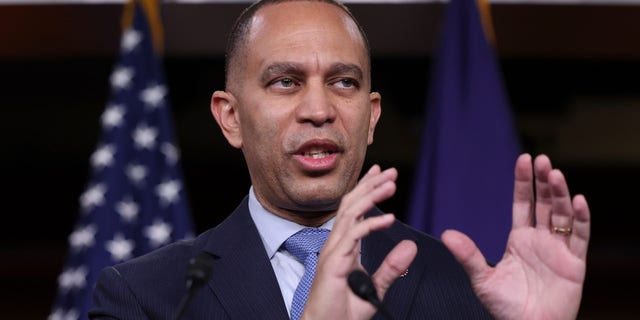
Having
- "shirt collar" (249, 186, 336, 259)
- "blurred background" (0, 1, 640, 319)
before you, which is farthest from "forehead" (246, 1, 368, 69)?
"blurred background" (0, 1, 640, 319)

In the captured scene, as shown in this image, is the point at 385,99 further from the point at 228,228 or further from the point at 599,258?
the point at 228,228

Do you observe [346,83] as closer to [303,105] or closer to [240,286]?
[303,105]

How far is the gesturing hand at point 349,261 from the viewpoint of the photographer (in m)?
1.33

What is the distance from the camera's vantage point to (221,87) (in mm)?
5297

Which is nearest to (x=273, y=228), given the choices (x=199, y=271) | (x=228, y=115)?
(x=228, y=115)

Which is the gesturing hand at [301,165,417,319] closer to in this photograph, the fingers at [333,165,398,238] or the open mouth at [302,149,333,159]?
the fingers at [333,165,398,238]

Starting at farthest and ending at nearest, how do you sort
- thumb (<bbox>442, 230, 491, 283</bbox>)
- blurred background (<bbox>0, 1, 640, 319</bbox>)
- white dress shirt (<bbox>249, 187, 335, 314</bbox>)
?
blurred background (<bbox>0, 1, 640, 319</bbox>) < white dress shirt (<bbox>249, 187, 335, 314</bbox>) < thumb (<bbox>442, 230, 491, 283</bbox>)

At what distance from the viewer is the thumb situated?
55.7 inches

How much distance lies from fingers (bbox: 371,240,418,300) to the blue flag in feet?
5.63

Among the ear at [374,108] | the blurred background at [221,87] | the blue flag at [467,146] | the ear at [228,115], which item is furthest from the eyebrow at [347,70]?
the blurred background at [221,87]

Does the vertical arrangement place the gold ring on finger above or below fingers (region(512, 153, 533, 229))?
below

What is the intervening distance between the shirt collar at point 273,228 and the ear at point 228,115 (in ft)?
0.46

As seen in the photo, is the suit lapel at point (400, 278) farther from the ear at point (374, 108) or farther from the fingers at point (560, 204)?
the fingers at point (560, 204)

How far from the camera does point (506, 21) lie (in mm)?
4301
